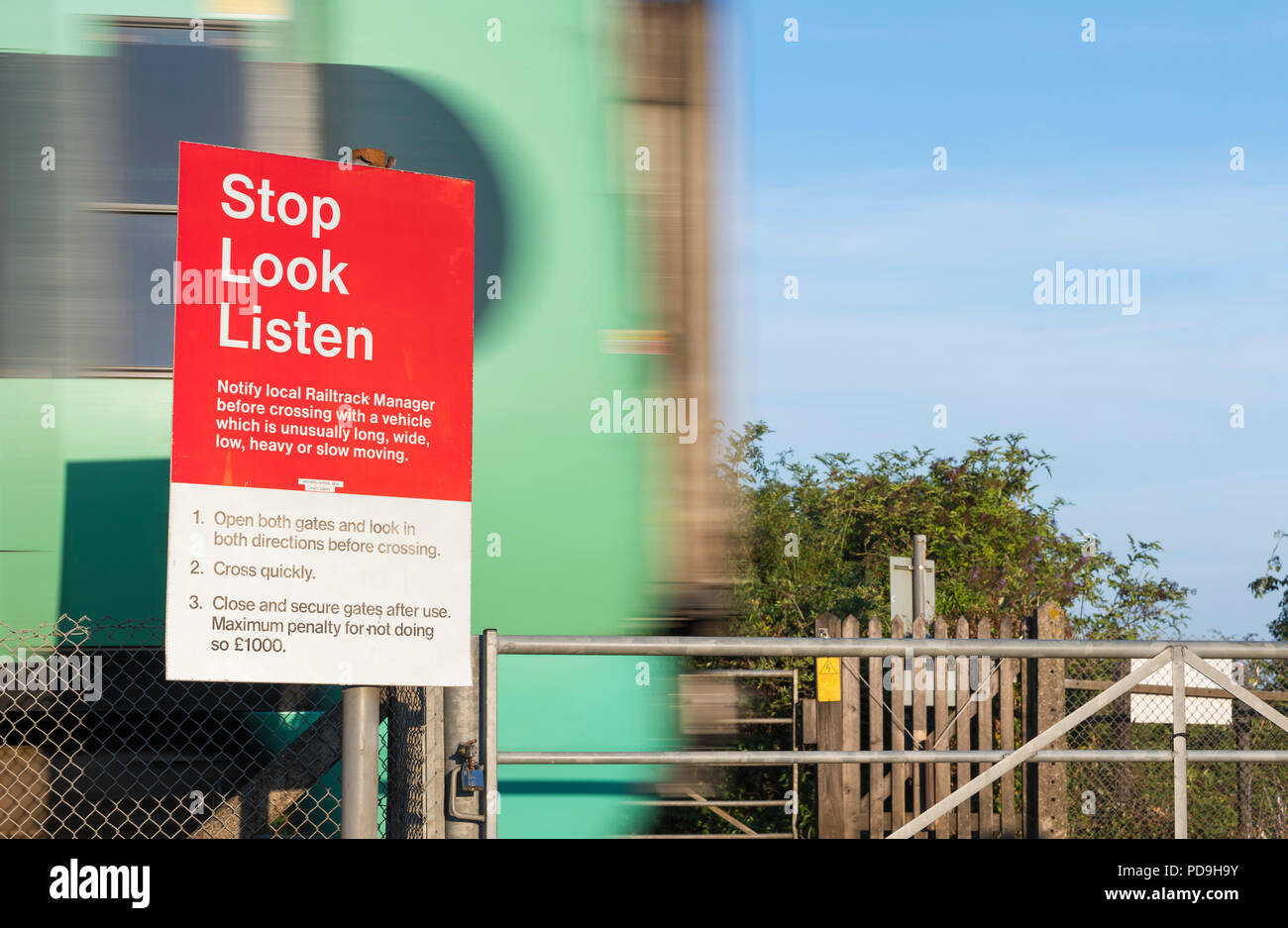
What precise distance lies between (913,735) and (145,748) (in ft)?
18.7

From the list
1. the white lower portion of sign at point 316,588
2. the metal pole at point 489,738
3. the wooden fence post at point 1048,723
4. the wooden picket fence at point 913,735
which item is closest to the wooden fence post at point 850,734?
the wooden picket fence at point 913,735

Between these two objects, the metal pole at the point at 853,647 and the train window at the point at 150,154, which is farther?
the train window at the point at 150,154

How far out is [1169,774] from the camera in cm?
991

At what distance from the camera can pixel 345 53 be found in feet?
16.7

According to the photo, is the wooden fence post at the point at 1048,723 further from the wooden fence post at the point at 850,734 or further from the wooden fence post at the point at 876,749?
the wooden fence post at the point at 850,734

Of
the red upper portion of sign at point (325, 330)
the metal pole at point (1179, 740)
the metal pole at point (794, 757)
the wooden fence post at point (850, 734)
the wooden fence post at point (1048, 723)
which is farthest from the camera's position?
the wooden fence post at point (850, 734)

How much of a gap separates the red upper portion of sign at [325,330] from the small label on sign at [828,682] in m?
5.20

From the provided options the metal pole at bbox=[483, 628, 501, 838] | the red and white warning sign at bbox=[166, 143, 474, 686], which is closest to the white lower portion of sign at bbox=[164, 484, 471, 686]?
the red and white warning sign at bbox=[166, 143, 474, 686]

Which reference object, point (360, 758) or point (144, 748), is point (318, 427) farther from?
point (144, 748)

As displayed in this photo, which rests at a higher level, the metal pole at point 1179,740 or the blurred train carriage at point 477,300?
the blurred train carriage at point 477,300

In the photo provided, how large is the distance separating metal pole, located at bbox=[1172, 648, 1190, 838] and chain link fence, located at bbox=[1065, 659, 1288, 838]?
1989mm

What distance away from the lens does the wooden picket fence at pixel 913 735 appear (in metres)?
8.84

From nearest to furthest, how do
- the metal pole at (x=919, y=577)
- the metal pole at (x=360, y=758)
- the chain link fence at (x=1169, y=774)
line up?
1. the metal pole at (x=360, y=758)
2. the chain link fence at (x=1169, y=774)
3. the metal pole at (x=919, y=577)
